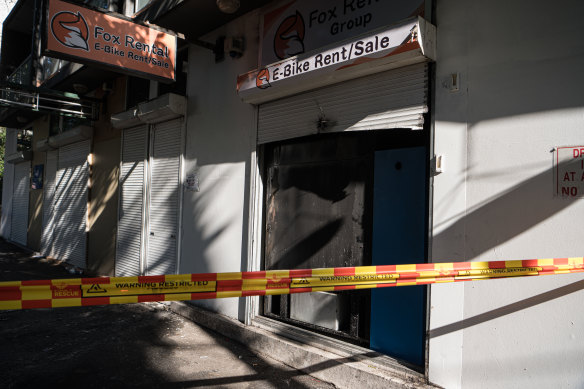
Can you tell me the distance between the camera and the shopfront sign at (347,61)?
363 centimetres

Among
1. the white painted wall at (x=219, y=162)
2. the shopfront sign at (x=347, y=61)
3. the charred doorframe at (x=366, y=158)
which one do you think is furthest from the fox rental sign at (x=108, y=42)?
the charred doorframe at (x=366, y=158)

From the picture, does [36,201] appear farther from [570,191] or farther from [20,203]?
[570,191]

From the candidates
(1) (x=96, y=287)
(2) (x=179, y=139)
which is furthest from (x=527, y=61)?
(2) (x=179, y=139)

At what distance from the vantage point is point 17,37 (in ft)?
47.4

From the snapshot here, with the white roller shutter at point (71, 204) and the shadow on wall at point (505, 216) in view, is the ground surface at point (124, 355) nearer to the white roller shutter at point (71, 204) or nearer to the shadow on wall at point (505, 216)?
the shadow on wall at point (505, 216)

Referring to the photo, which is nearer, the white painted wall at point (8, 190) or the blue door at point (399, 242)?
Result: the blue door at point (399, 242)

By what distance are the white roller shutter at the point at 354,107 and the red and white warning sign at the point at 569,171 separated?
47.2 inches

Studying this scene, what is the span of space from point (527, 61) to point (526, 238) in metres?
1.45

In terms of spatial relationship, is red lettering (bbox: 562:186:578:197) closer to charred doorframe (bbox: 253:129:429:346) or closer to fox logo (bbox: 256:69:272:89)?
charred doorframe (bbox: 253:129:429:346)

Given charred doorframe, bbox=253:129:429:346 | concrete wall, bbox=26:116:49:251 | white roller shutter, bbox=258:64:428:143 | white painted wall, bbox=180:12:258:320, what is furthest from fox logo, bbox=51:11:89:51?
concrete wall, bbox=26:116:49:251

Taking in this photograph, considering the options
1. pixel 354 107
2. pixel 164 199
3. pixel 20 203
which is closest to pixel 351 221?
pixel 354 107

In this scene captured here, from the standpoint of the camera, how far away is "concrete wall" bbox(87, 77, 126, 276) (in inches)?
365

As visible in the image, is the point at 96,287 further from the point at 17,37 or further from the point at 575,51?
the point at 17,37

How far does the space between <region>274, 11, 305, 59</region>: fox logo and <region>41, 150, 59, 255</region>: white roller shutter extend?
1055 centimetres
